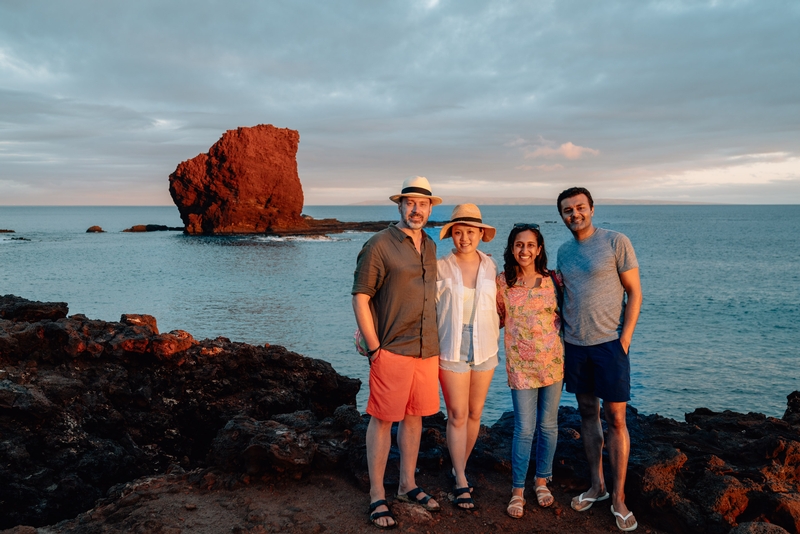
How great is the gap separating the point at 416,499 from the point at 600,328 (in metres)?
1.97

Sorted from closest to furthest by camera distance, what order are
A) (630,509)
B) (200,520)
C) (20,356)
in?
1. (200,520)
2. (630,509)
3. (20,356)

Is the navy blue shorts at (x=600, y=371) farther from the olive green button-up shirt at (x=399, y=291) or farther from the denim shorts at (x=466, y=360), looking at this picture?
the olive green button-up shirt at (x=399, y=291)

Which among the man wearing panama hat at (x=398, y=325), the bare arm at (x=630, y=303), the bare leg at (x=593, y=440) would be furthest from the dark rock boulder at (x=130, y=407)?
the bare arm at (x=630, y=303)

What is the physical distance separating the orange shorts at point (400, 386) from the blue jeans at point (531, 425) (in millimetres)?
714

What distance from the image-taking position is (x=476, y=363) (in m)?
4.42

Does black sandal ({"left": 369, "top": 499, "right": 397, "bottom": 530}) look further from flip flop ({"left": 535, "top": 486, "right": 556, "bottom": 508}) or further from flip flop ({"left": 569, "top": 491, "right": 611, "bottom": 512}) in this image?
flip flop ({"left": 569, "top": 491, "right": 611, "bottom": 512})

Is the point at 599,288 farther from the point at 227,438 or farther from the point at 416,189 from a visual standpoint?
the point at 227,438

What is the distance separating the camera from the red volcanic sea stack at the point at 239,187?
71750 millimetres

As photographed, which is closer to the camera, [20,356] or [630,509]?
[630,509]

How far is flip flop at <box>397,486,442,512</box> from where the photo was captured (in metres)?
4.51

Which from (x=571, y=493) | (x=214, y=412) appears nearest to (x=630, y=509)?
(x=571, y=493)

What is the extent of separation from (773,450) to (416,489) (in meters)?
3.10

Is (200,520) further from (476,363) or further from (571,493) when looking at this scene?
A: (571,493)

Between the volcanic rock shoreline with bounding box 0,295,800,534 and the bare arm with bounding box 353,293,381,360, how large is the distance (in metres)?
1.37
